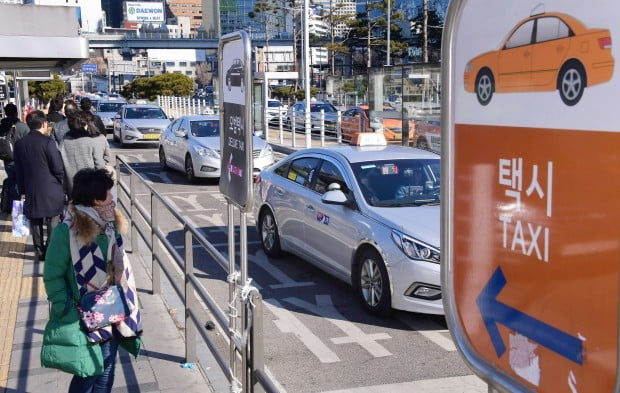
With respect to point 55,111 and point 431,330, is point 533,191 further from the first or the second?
point 55,111

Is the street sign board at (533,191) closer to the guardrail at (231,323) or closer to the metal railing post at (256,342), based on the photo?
the guardrail at (231,323)

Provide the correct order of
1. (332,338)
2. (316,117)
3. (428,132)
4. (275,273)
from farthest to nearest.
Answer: (316,117) → (428,132) → (275,273) → (332,338)

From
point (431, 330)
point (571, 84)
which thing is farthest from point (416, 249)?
point (571, 84)

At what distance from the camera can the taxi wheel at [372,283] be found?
6500 mm

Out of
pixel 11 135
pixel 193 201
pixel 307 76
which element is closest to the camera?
pixel 11 135

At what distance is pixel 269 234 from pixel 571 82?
7.94m

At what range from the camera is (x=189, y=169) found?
1589 cm

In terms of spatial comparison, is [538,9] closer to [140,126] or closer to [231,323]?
[231,323]

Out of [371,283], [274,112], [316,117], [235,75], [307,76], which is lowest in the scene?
[371,283]

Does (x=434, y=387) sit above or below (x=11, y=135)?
below

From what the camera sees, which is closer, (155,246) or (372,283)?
(372,283)

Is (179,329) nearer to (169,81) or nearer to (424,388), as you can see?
(424,388)

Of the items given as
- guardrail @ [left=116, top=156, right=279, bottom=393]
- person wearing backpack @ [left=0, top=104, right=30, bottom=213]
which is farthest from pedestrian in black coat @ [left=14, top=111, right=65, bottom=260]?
person wearing backpack @ [left=0, top=104, right=30, bottom=213]

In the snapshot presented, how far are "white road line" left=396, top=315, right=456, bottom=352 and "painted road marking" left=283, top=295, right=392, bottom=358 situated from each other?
37 centimetres
